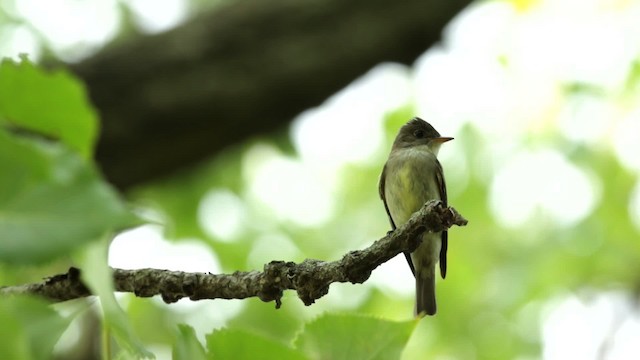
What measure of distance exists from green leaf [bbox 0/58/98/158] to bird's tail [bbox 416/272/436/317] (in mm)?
3762

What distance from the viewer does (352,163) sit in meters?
9.32

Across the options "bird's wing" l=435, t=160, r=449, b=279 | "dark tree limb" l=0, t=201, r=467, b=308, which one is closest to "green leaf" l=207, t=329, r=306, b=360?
"dark tree limb" l=0, t=201, r=467, b=308

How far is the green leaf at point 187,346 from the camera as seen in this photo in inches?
40.9

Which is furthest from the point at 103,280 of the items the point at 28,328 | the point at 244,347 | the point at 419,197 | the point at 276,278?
the point at 419,197

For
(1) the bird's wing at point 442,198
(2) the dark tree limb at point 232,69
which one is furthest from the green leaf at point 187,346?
(2) the dark tree limb at point 232,69

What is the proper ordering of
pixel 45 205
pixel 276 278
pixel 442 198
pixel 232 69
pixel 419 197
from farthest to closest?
pixel 232 69 < pixel 442 198 < pixel 419 197 < pixel 276 278 < pixel 45 205

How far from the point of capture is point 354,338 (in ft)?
3.51

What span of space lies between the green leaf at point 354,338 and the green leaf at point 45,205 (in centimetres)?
35

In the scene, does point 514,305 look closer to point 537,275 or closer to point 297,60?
point 537,275

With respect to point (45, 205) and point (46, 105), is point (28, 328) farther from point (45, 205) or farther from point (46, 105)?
point (46, 105)

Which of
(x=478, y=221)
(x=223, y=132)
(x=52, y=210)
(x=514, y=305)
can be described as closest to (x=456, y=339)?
(x=514, y=305)

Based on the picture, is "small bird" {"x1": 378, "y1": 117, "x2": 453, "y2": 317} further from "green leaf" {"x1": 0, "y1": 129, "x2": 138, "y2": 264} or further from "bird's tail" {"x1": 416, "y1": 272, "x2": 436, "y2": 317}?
"green leaf" {"x1": 0, "y1": 129, "x2": 138, "y2": 264}

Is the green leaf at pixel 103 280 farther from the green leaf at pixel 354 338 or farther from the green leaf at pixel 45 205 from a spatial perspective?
the green leaf at pixel 354 338

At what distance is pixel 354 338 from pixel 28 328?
40 cm
